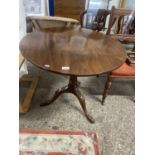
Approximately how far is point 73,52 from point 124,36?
2.63 feet

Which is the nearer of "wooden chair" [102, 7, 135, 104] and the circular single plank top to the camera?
the circular single plank top

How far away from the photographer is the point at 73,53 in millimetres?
1291

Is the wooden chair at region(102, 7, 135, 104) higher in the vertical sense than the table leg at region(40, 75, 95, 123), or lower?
higher

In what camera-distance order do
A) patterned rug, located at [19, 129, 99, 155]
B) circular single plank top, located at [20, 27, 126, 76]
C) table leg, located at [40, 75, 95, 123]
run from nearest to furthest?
1. circular single plank top, located at [20, 27, 126, 76]
2. patterned rug, located at [19, 129, 99, 155]
3. table leg, located at [40, 75, 95, 123]

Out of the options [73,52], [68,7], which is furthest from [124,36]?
[68,7]

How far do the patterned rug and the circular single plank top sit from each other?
0.61m

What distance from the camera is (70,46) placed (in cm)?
139

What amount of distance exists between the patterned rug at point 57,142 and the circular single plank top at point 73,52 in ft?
2.00

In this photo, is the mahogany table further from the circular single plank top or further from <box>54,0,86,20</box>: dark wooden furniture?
<box>54,0,86,20</box>: dark wooden furniture

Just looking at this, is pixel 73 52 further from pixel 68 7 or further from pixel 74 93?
pixel 68 7

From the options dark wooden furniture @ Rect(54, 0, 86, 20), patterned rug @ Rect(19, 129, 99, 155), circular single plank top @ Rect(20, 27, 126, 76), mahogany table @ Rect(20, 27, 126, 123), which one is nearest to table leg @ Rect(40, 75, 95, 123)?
mahogany table @ Rect(20, 27, 126, 123)

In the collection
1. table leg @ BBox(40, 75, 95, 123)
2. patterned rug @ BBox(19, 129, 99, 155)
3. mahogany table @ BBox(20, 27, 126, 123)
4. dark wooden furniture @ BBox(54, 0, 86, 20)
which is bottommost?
patterned rug @ BBox(19, 129, 99, 155)

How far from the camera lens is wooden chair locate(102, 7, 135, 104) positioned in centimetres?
162
